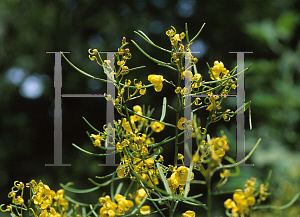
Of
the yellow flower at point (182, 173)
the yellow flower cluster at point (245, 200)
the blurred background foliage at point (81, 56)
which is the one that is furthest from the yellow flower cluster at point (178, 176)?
the blurred background foliage at point (81, 56)

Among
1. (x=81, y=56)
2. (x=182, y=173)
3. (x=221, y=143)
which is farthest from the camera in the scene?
(x=81, y=56)

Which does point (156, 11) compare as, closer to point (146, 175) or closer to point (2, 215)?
point (2, 215)

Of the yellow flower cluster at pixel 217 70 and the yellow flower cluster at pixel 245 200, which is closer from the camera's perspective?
the yellow flower cluster at pixel 245 200

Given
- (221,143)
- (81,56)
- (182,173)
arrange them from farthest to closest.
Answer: (81,56) → (182,173) → (221,143)

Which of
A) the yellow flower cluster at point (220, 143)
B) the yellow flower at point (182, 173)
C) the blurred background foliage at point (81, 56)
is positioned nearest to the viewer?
the yellow flower cluster at point (220, 143)

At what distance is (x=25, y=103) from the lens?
2.82 meters

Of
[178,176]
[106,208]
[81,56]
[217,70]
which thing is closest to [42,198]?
[106,208]

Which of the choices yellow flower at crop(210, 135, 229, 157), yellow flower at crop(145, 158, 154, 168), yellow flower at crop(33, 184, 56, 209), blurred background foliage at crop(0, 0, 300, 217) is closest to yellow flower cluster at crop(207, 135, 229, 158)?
yellow flower at crop(210, 135, 229, 157)

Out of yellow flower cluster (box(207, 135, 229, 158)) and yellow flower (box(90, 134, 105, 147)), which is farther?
yellow flower (box(90, 134, 105, 147))

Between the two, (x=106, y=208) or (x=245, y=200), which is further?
(x=106, y=208)

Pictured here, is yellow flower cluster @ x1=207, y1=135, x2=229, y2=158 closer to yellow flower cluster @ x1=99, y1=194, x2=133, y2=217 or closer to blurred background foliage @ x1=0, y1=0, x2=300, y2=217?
yellow flower cluster @ x1=99, y1=194, x2=133, y2=217

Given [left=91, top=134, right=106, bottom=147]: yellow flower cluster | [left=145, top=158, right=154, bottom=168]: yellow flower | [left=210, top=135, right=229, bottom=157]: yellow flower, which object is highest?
[left=210, top=135, right=229, bottom=157]: yellow flower

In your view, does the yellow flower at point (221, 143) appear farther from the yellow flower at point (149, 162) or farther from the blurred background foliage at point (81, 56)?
the blurred background foliage at point (81, 56)

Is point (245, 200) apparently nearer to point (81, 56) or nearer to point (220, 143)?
point (220, 143)
